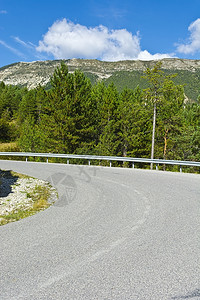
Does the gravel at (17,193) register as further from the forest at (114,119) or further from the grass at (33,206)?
the forest at (114,119)

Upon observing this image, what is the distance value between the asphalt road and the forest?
2194cm

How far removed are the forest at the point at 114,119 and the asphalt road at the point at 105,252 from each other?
21935 millimetres

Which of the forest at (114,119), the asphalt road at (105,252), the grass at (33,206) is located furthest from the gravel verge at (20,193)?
the forest at (114,119)

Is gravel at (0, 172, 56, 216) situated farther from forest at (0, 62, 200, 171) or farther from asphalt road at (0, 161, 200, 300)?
forest at (0, 62, 200, 171)

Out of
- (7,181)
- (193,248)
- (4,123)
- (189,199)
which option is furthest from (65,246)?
(4,123)

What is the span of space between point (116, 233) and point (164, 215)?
201cm

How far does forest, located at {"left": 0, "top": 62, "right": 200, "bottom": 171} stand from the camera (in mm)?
29359

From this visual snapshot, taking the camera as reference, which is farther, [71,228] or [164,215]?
[164,215]

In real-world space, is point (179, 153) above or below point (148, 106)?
below

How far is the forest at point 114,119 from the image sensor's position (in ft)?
96.3

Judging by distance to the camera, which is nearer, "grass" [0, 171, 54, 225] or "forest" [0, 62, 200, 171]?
"grass" [0, 171, 54, 225]

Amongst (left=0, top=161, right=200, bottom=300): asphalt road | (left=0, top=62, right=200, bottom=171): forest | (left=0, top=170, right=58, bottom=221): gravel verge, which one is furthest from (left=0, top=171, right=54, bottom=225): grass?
(left=0, top=62, right=200, bottom=171): forest

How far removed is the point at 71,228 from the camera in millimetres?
5984

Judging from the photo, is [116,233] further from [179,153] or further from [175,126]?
[179,153]
